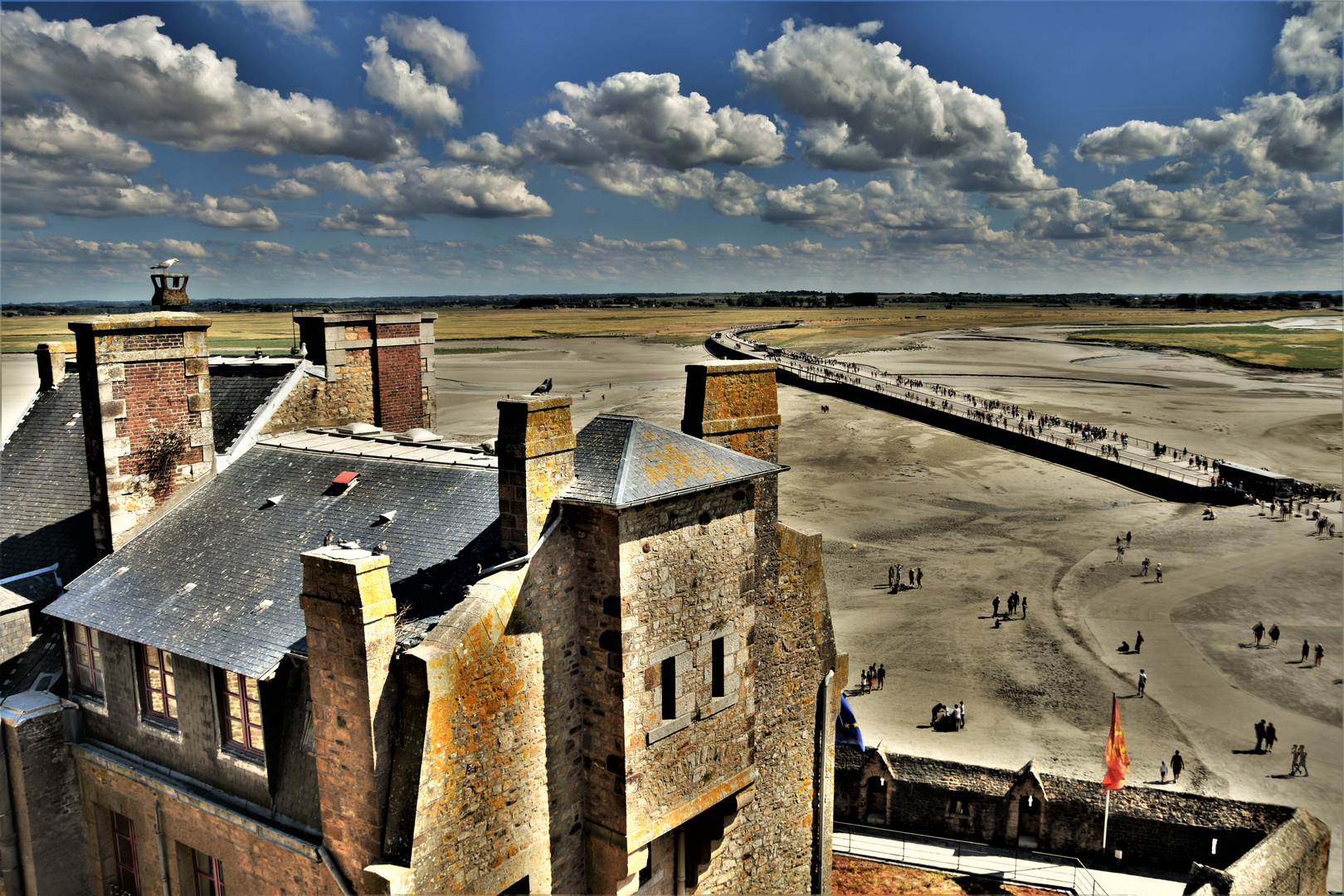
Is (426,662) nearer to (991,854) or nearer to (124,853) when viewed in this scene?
(124,853)

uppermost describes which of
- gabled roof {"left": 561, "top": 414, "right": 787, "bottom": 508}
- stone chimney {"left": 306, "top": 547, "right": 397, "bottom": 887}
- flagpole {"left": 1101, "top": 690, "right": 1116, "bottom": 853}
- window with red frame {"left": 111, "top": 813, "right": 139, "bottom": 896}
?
gabled roof {"left": 561, "top": 414, "right": 787, "bottom": 508}

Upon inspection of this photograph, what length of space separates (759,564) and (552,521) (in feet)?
15.1

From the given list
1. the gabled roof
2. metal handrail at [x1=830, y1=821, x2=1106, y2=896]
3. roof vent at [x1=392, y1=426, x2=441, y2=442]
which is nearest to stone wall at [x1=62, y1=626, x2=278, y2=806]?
the gabled roof

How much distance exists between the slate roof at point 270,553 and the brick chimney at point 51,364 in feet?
23.1

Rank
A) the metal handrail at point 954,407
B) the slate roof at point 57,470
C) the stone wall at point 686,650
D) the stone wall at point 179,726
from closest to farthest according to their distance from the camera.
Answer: the stone wall at point 686,650 < the stone wall at point 179,726 < the slate roof at point 57,470 < the metal handrail at point 954,407

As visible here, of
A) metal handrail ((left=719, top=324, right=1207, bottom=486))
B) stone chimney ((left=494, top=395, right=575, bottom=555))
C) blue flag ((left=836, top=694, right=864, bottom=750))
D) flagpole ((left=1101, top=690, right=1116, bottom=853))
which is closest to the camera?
stone chimney ((left=494, top=395, right=575, bottom=555))

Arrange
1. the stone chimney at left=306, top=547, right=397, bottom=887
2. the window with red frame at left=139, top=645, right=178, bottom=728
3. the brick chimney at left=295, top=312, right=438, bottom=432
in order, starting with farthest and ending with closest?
the brick chimney at left=295, top=312, right=438, bottom=432 < the window with red frame at left=139, top=645, right=178, bottom=728 < the stone chimney at left=306, top=547, right=397, bottom=887

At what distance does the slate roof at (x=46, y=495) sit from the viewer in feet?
49.5

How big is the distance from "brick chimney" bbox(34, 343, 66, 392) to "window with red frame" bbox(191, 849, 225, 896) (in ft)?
39.3

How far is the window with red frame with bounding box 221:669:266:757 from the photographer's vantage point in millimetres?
10906

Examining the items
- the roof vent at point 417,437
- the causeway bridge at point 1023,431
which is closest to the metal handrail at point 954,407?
the causeway bridge at point 1023,431

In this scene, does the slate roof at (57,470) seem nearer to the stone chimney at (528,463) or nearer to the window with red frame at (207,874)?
the window with red frame at (207,874)

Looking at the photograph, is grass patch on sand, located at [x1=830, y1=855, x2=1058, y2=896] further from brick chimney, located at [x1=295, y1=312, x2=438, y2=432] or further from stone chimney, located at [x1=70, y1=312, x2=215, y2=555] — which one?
stone chimney, located at [x1=70, y1=312, x2=215, y2=555]

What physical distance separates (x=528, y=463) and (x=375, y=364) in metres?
11.1
